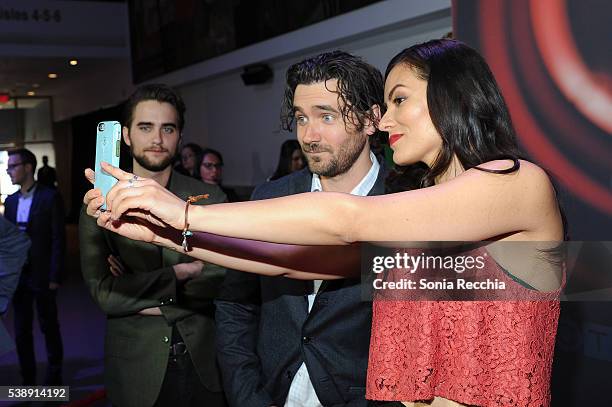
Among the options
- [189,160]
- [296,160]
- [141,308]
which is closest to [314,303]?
[141,308]

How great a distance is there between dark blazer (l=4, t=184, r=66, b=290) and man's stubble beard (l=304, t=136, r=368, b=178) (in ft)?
13.4

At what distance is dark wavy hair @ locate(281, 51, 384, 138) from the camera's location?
7.13 feet

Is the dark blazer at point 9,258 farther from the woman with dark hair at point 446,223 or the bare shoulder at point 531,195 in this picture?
the bare shoulder at point 531,195

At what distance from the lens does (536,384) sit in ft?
4.87

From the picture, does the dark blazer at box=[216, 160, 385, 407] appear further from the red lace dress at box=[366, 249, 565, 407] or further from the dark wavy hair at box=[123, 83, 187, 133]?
the dark wavy hair at box=[123, 83, 187, 133]

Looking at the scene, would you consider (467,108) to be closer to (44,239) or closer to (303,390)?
(303,390)

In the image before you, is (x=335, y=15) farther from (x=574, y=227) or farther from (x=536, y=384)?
(x=536, y=384)

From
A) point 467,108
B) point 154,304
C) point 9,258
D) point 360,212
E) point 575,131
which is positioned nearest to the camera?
point 360,212

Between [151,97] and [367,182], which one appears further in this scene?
[151,97]

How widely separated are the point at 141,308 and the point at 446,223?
1633 mm

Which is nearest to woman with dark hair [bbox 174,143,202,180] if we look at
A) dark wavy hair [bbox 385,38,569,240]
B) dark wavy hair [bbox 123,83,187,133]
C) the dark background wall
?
dark wavy hair [bbox 123,83,187,133]

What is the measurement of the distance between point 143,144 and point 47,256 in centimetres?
326

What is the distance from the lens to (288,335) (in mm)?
2080

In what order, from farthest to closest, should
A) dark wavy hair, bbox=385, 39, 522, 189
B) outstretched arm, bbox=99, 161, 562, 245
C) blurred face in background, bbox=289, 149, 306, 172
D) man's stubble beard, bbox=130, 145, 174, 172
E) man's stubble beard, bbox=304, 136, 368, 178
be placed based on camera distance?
blurred face in background, bbox=289, 149, 306, 172 → man's stubble beard, bbox=130, 145, 174, 172 → man's stubble beard, bbox=304, 136, 368, 178 → dark wavy hair, bbox=385, 39, 522, 189 → outstretched arm, bbox=99, 161, 562, 245
